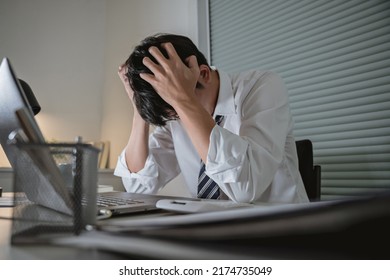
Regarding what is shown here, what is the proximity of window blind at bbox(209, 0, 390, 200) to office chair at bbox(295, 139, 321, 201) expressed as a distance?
0.39 m

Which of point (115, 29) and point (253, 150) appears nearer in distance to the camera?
point (253, 150)

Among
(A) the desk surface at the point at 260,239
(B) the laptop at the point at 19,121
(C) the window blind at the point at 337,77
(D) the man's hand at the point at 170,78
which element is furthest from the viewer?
(C) the window blind at the point at 337,77

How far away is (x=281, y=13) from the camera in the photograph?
1594 mm

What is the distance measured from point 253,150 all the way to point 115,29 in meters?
2.41

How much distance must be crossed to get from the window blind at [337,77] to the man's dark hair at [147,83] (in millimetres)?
805

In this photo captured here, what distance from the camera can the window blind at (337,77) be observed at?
47.9 inches

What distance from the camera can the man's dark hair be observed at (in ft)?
2.24

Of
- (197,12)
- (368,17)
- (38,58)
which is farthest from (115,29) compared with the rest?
(368,17)

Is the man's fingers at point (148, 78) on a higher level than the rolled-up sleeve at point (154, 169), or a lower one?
higher

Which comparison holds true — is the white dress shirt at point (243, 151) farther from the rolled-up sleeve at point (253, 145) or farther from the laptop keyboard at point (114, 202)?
the laptop keyboard at point (114, 202)

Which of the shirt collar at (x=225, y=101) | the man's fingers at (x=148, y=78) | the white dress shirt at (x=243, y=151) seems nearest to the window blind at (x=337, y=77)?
the white dress shirt at (x=243, y=151)

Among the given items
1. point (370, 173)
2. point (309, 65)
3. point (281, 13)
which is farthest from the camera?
point (281, 13)

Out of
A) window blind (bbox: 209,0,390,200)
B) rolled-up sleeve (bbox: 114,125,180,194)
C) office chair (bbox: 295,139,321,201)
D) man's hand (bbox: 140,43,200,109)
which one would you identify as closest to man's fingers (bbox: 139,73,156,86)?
man's hand (bbox: 140,43,200,109)
